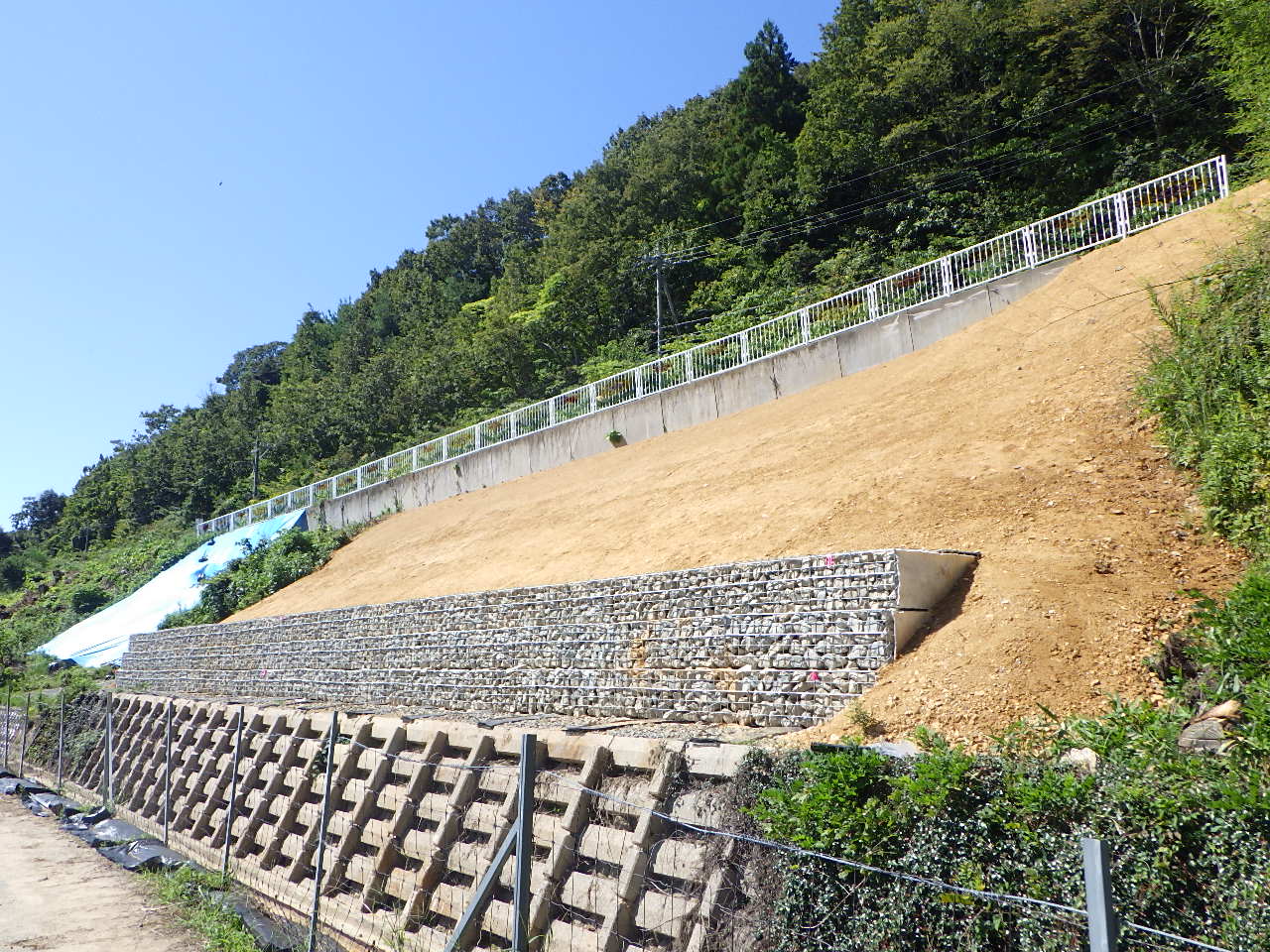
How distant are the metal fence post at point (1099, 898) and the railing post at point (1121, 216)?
15.5m

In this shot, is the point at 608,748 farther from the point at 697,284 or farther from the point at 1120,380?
the point at 697,284

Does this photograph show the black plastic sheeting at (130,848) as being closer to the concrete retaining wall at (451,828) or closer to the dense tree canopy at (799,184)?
the concrete retaining wall at (451,828)

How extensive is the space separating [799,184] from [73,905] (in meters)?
33.4

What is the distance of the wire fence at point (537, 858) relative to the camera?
3717mm

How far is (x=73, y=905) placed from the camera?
8.80 m

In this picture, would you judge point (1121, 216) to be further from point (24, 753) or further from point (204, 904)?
point (24, 753)

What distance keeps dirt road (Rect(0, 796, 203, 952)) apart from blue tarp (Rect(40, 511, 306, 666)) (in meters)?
17.2

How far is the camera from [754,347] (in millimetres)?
18828

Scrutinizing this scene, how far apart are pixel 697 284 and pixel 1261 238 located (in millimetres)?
30417

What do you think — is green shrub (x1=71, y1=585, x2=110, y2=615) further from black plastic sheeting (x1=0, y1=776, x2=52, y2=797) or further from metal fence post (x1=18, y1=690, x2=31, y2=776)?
black plastic sheeting (x1=0, y1=776, x2=52, y2=797)

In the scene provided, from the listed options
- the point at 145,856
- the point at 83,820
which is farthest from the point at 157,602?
the point at 145,856

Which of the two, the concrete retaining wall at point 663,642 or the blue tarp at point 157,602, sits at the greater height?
the concrete retaining wall at point 663,642

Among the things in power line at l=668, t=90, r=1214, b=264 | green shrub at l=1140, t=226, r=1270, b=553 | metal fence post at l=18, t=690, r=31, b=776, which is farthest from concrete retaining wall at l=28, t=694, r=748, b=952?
power line at l=668, t=90, r=1214, b=264

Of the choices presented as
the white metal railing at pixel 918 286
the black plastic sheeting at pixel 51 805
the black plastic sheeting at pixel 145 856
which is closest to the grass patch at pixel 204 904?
the black plastic sheeting at pixel 145 856
